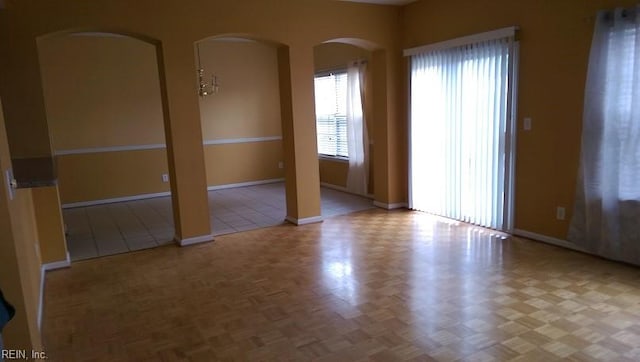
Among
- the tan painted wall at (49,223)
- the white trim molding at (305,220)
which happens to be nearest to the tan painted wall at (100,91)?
the tan painted wall at (49,223)

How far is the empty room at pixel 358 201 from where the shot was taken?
2.77 m

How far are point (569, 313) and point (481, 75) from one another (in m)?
2.60

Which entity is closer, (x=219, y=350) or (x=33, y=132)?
(x=219, y=350)

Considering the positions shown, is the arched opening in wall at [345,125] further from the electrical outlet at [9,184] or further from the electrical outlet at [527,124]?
the electrical outlet at [9,184]

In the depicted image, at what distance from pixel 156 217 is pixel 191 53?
2.54m

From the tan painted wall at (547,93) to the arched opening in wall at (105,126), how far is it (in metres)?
4.46

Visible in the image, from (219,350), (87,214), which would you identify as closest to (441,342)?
(219,350)

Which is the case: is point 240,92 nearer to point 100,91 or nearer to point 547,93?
point 100,91

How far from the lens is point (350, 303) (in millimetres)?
3209

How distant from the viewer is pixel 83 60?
6.86m

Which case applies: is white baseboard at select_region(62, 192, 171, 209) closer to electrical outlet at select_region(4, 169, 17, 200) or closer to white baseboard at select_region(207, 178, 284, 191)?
A: white baseboard at select_region(207, 178, 284, 191)

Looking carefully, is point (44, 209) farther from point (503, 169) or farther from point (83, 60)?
point (503, 169)

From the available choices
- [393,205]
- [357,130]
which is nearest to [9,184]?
[393,205]

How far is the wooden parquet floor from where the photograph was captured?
103 inches
